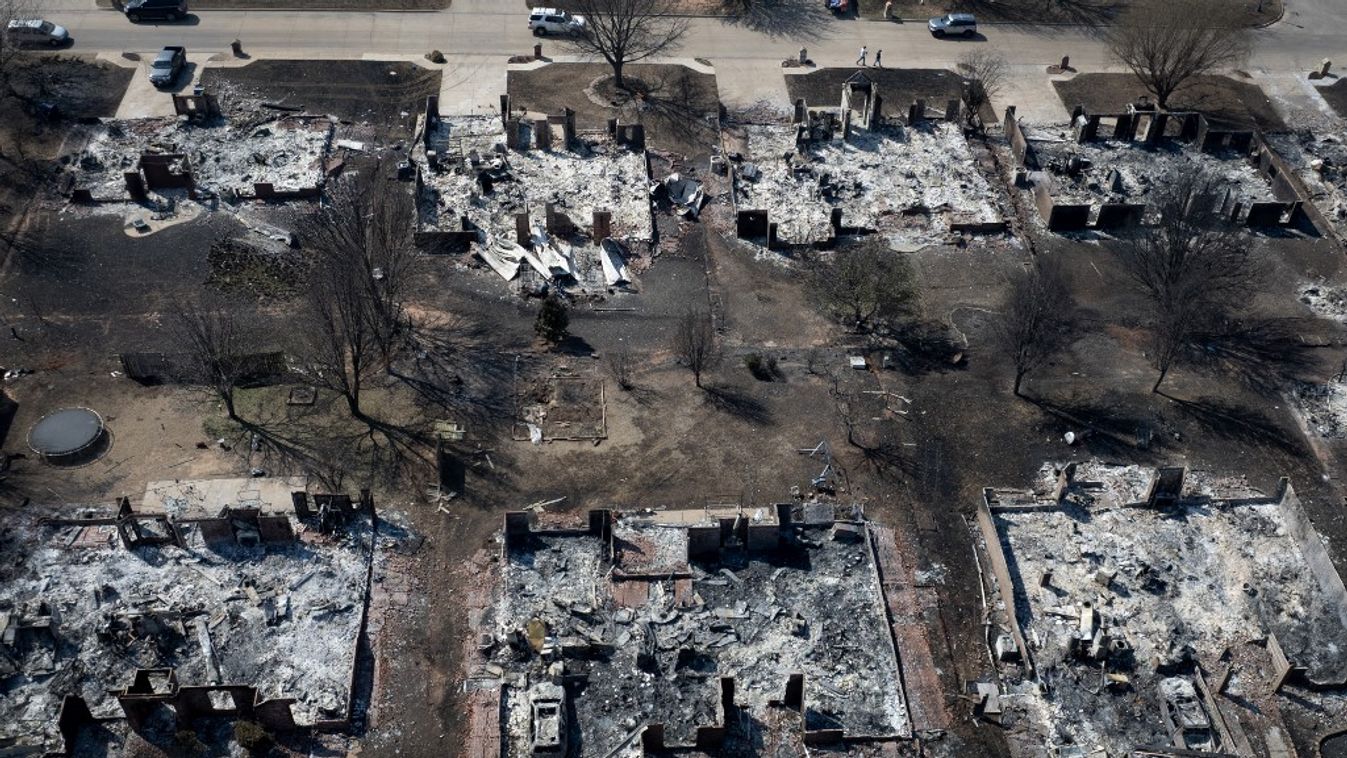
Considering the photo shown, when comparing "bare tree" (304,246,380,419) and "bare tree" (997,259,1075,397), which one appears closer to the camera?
"bare tree" (304,246,380,419)

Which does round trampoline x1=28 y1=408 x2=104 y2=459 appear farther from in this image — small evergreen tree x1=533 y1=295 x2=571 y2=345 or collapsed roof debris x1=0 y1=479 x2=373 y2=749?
small evergreen tree x1=533 y1=295 x2=571 y2=345

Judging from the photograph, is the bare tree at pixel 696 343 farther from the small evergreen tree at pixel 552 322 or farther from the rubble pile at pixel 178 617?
the rubble pile at pixel 178 617

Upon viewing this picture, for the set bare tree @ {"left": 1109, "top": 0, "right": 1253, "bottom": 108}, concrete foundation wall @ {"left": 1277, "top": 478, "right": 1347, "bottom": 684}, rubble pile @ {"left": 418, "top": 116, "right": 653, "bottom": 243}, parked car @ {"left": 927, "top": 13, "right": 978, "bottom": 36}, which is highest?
bare tree @ {"left": 1109, "top": 0, "right": 1253, "bottom": 108}

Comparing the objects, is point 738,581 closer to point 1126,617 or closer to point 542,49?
point 1126,617

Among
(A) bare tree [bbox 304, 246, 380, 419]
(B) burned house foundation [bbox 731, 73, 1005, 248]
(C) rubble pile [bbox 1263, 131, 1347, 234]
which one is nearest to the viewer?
(A) bare tree [bbox 304, 246, 380, 419]

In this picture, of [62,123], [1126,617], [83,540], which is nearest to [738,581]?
[1126,617]

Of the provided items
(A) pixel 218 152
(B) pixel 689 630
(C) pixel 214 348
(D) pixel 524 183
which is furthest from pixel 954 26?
(C) pixel 214 348

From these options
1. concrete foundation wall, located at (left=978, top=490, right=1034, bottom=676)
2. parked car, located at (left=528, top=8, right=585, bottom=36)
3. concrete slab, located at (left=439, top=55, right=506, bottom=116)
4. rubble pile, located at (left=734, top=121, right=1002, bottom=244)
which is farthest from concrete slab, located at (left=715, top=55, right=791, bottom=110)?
concrete foundation wall, located at (left=978, top=490, right=1034, bottom=676)

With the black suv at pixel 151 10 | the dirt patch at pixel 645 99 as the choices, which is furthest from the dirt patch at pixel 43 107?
the dirt patch at pixel 645 99
